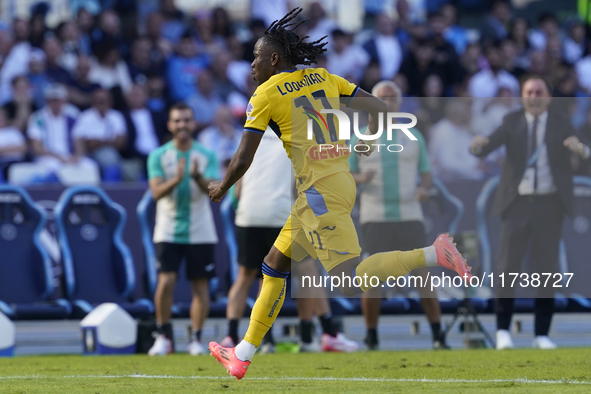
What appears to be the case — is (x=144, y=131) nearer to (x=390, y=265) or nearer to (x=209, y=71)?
(x=209, y=71)

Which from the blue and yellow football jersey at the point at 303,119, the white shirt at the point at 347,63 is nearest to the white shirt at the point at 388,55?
the white shirt at the point at 347,63

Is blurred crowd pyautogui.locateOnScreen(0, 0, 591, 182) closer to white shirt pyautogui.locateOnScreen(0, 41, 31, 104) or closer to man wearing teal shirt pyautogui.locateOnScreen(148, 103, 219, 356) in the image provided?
white shirt pyautogui.locateOnScreen(0, 41, 31, 104)

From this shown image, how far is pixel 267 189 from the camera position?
826cm

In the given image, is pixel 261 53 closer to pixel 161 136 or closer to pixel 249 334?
pixel 249 334

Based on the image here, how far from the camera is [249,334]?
17.9 feet

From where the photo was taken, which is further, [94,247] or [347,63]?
[347,63]

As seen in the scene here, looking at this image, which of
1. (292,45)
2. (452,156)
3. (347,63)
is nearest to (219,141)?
(347,63)

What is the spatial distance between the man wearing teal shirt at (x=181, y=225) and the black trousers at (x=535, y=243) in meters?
2.74

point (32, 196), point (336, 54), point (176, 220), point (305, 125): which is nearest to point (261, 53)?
point (305, 125)

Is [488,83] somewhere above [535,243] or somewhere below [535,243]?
above

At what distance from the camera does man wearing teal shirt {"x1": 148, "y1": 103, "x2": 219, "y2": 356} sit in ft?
27.5

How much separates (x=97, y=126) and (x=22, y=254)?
3.25 metres

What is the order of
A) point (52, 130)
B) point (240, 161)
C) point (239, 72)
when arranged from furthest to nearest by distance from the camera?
point (239, 72)
point (52, 130)
point (240, 161)

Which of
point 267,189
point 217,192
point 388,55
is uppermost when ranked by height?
point 388,55
